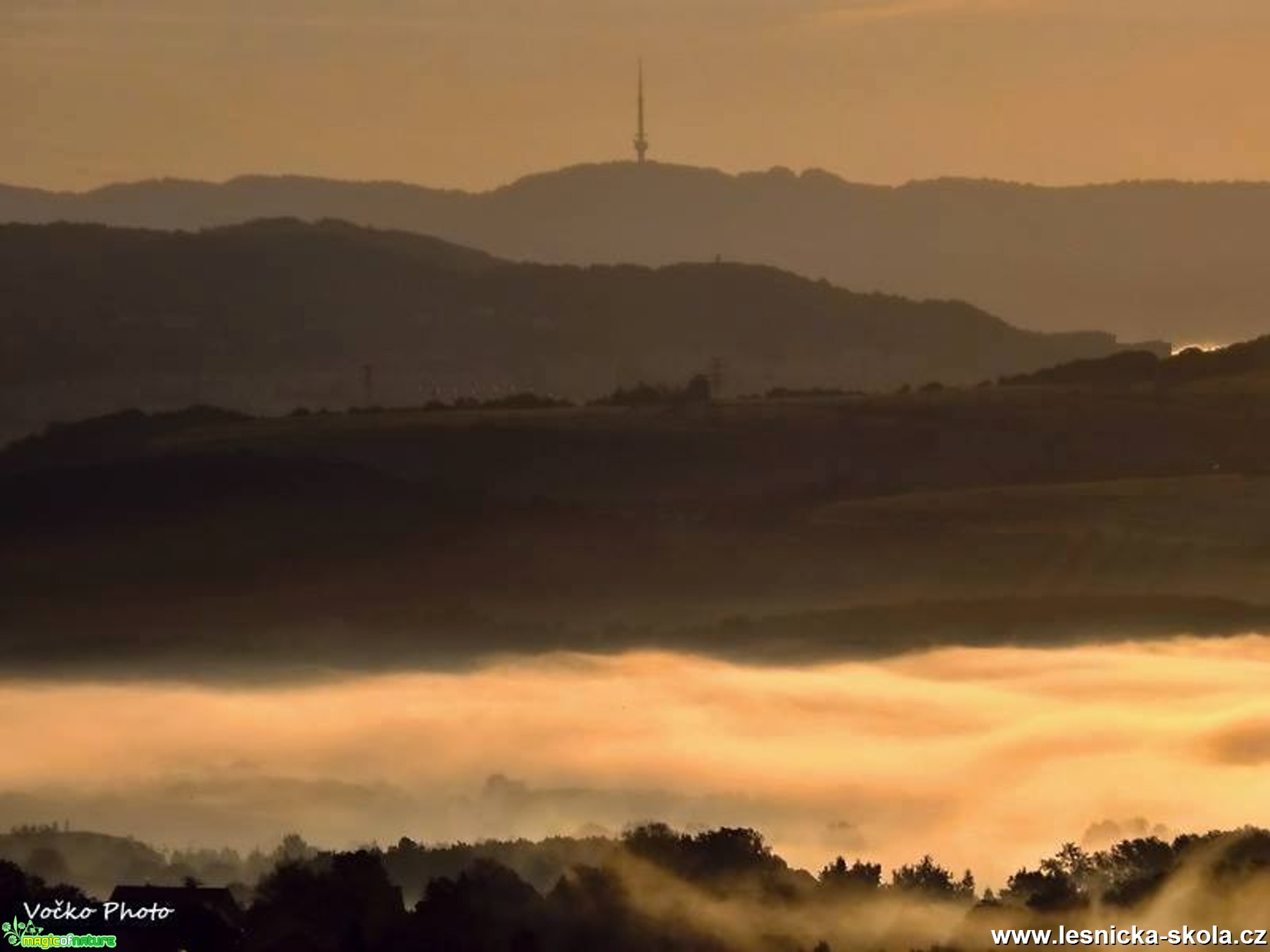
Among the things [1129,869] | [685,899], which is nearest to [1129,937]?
[1129,869]

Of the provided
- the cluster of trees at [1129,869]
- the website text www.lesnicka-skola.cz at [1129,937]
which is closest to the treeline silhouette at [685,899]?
the cluster of trees at [1129,869]

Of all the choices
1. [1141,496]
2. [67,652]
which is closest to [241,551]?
[67,652]

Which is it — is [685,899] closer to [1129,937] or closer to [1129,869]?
[1129,869]

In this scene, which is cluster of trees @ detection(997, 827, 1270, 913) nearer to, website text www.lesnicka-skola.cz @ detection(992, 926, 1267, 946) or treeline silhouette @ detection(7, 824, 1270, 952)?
treeline silhouette @ detection(7, 824, 1270, 952)

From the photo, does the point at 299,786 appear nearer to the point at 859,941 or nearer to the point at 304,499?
the point at 859,941

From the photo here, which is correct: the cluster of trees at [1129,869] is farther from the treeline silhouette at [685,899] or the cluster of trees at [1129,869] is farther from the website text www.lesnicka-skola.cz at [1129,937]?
the website text www.lesnicka-skola.cz at [1129,937]

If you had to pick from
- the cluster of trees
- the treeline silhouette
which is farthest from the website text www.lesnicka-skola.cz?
the cluster of trees
